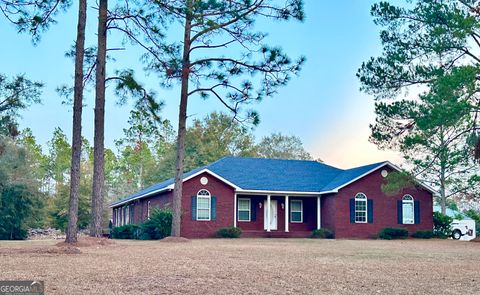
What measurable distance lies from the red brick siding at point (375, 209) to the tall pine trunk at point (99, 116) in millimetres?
14702

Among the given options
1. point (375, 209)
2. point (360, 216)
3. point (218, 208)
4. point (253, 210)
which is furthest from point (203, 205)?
point (375, 209)

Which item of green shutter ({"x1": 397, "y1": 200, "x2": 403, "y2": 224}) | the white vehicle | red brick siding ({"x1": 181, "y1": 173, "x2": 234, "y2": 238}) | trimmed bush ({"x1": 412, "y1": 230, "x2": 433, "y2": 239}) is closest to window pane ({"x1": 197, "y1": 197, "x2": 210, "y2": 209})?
red brick siding ({"x1": 181, "y1": 173, "x2": 234, "y2": 238})

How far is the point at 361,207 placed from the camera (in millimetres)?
30234

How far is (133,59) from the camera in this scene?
21375mm

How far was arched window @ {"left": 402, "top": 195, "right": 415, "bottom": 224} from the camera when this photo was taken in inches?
1204

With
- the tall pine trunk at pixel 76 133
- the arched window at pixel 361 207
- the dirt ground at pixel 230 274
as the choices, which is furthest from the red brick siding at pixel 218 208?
the dirt ground at pixel 230 274

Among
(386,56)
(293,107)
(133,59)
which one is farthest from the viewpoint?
(293,107)

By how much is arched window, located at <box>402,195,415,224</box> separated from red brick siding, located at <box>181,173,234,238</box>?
927cm

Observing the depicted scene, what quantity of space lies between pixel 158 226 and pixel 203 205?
12.8 feet

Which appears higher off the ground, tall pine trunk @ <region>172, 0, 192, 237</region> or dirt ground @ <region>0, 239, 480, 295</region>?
tall pine trunk @ <region>172, 0, 192, 237</region>

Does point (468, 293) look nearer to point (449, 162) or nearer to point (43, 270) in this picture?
point (43, 270)

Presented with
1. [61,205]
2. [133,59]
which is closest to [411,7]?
[133,59]

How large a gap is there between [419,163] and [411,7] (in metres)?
6.89

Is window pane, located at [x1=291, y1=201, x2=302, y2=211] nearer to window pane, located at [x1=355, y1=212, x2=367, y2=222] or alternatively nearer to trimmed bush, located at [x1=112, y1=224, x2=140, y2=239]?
window pane, located at [x1=355, y1=212, x2=367, y2=222]
